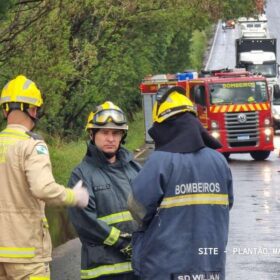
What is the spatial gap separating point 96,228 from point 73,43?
50.9 ft

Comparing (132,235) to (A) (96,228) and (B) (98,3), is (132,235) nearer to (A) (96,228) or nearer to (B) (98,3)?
(A) (96,228)

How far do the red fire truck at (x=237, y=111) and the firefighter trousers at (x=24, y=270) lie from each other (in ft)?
78.6

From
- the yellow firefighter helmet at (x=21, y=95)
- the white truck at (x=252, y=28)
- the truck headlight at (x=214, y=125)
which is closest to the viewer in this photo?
the yellow firefighter helmet at (x=21, y=95)

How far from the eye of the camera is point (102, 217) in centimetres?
708

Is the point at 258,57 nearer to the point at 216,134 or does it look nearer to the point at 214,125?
the point at 214,125

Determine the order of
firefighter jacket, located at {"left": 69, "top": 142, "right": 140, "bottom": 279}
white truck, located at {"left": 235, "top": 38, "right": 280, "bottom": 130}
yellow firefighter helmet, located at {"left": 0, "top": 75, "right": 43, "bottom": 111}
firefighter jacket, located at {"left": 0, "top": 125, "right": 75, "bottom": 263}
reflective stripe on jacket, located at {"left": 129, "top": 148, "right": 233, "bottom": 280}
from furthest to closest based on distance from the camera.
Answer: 1. white truck, located at {"left": 235, "top": 38, "right": 280, "bottom": 130}
2. firefighter jacket, located at {"left": 69, "top": 142, "right": 140, "bottom": 279}
3. yellow firefighter helmet, located at {"left": 0, "top": 75, "right": 43, "bottom": 111}
4. firefighter jacket, located at {"left": 0, "top": 125, "right": 75, "bottom": 263}
5. reflective stripe on jacket, located at {"left": 129, "top": 148, "right": 233, "bottom": 280}

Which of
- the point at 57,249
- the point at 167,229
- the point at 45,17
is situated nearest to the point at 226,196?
the point at 167,229

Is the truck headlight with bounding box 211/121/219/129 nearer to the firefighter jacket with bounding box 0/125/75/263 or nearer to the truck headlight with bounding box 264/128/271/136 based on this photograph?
the truck headlight with bounding box 264/128/271/136

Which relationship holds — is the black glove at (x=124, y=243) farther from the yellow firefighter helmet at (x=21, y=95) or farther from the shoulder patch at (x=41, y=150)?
the yellow firefighter helmet at (x=21, y=95)

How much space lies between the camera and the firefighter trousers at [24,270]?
6.54 metres

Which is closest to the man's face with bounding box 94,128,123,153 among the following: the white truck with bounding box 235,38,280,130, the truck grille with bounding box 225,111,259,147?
the truck grille with bounding box 225,111,259,147

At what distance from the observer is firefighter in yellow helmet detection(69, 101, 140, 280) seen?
6961 millimetres

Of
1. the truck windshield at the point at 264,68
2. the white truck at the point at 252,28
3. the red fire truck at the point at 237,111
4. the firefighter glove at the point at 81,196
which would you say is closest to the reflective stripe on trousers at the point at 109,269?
the firefighter glove at the point at 81,196

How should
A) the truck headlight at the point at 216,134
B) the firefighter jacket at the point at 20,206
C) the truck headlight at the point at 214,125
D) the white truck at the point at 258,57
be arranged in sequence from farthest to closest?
the white truck at the point at 258,57
the truck headlight at the point at 214,125
the truck headlight at the point at 216,134
the firefighter jacket at the point at 20,206
